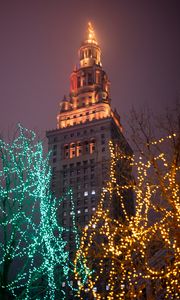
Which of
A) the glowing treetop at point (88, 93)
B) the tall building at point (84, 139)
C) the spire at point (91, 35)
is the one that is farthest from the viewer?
the spire at point (91, 35)

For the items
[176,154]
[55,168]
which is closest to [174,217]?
[176,154]

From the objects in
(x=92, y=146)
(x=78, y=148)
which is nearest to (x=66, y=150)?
(x=78, y=148)

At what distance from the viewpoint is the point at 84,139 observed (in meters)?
61.3

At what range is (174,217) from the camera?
10.1 metres

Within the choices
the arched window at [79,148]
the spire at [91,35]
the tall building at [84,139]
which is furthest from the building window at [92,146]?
the spire at [91,35]

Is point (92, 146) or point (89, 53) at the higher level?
point (89, 53)

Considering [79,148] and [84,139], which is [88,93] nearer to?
[84,139]

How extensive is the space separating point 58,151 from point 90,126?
7.06m

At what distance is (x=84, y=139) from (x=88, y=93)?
39.5 ft

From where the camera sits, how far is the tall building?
183 feet

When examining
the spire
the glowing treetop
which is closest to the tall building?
the glowing treetop

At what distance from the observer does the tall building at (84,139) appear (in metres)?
55.9

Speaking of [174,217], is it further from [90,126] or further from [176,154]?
[90,126]

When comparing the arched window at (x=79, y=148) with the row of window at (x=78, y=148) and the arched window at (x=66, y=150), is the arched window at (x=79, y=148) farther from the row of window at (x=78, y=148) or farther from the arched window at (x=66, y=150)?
the arched window at (x=66, y=150)
